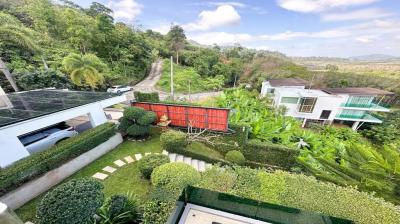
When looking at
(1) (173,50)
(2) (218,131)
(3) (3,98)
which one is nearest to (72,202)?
(3) (3,98)

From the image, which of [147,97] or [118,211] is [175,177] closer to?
[118,211]

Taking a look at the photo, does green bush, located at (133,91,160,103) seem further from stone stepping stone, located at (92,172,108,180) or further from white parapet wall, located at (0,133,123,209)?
stone stepping stone, located at (92,172,108,180)

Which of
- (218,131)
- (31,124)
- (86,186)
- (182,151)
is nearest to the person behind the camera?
(86,186)

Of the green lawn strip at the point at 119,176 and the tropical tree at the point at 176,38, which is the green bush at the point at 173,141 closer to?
the green lawn strip at the point at 119,176

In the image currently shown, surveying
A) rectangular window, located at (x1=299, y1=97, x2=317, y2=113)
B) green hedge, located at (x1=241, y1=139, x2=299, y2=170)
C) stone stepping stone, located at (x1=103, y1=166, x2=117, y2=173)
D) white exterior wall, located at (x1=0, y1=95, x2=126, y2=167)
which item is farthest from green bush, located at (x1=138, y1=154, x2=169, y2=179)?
rectangular window, located at (x1=299, y1=97, x2=317, y2=113)

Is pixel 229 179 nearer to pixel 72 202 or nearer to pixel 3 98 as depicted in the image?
pixel 72 202

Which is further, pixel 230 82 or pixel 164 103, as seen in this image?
pixel 230 82
